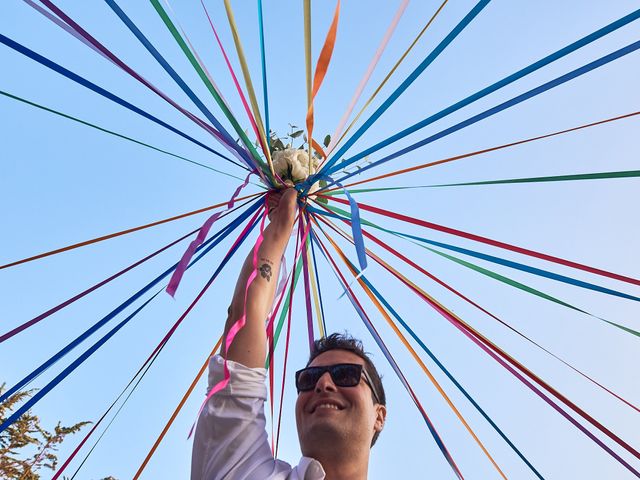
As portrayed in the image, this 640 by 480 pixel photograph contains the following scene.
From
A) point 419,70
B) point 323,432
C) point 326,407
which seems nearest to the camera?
point 323,432

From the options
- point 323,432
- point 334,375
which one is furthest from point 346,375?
point 323,432

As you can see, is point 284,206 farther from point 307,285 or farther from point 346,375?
point 307,285

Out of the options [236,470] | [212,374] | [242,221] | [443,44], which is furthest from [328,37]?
[236,470]

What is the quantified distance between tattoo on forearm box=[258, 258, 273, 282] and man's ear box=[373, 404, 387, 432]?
0.84m

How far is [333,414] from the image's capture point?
2223mm

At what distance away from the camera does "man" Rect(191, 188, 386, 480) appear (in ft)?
6.11

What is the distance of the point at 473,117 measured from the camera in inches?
108

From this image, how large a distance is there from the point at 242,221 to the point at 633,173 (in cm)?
225

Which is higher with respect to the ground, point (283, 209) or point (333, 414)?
point (283, 209)

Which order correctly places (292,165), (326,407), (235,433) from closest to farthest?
(235,433), (326,407), (292,165)

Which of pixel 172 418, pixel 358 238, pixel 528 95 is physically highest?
pixel 528 95

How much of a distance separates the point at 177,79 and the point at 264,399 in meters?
1.77

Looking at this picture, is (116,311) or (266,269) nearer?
(266,269)

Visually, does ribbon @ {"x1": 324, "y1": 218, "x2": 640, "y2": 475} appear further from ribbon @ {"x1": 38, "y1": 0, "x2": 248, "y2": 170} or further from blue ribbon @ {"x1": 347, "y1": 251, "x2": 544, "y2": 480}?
ribbon @ {"x1": 38, "y1": 0, "x2": 248, "y2": 170}
